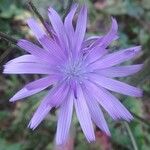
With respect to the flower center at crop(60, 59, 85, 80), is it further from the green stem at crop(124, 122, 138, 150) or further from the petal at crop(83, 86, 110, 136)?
the green stem at crop(124, 122, 138, 150)

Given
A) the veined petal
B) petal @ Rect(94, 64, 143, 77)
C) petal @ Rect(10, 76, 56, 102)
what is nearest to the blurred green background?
petal @ Rect(94, 64, 143, 77)

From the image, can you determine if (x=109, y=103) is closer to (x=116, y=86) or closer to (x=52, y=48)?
(x=116, y=86)

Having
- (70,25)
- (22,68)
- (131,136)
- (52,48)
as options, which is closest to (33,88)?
(22,68)

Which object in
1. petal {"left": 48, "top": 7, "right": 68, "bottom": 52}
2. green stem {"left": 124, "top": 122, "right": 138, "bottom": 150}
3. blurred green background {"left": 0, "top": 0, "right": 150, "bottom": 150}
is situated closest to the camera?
petal {"left": 48, "top": 7, "right": 68, "bottom": 52}

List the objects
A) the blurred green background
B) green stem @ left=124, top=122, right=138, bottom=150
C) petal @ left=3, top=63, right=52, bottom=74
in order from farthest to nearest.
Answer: the blurred green background < green stem @ left=124, top=122, right=138, bottom=150 < petal @ left=3, top=63, right=52, bottom=74

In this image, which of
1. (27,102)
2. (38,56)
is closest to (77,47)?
(38,56)

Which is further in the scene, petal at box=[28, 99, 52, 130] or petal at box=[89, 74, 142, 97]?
petal at box=[89, 74, 142, 97]

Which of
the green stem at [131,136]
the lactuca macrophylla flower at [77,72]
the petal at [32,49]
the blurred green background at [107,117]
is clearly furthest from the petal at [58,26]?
the green stem at [131,136]
